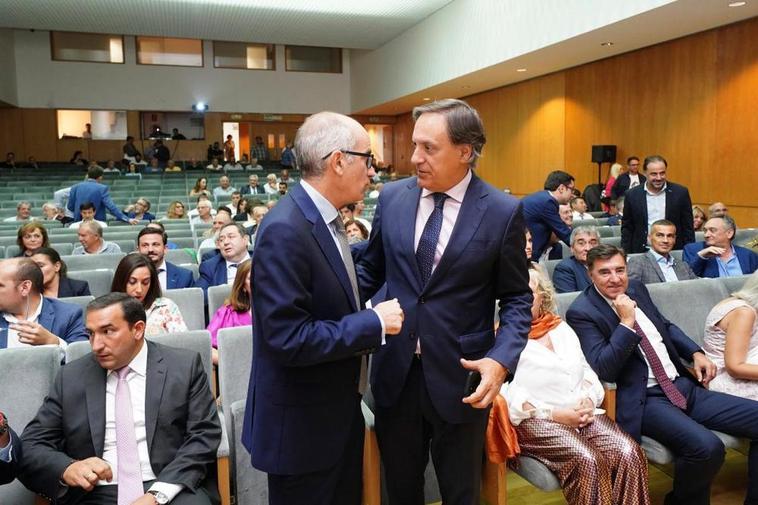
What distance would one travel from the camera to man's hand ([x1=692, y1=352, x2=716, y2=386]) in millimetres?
2699

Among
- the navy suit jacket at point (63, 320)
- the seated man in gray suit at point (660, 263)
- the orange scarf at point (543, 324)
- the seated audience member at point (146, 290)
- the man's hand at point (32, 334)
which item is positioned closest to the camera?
the orange scarf at point (543, 324)

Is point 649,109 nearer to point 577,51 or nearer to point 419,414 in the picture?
point 577,51

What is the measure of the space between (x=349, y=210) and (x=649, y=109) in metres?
6.86

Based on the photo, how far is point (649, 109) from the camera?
988 cm

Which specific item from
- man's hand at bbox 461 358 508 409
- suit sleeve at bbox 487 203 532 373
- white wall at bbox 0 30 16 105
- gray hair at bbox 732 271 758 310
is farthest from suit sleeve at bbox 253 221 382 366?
white wall at bbox 0 30 16 105

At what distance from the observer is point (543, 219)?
4.73m

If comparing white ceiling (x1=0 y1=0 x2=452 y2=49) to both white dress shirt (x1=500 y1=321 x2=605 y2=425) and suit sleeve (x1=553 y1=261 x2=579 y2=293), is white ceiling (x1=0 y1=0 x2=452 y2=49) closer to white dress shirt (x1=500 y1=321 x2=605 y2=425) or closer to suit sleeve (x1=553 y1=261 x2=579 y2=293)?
suit sleeve (x1=553 y1=261 x2=579 y2=293)

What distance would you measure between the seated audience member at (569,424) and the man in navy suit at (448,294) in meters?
0.49

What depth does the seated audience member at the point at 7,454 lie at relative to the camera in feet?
5.82

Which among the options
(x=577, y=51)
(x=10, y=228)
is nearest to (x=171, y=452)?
(x=10, y=228)

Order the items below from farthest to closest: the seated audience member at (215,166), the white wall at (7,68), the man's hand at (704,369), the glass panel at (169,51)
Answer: the glass panel at (169,51) → the seated audience member at (215,166) → the white wall at (7,68) → the man's hand at (704,369)

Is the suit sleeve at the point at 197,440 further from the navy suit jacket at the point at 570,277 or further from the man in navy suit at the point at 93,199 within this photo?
the man in navy suit at the point at 93,199

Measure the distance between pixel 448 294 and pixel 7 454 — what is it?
137 cm

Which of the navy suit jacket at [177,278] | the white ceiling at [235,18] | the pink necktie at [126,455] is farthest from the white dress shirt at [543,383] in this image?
the white ceiling at [235,18]
